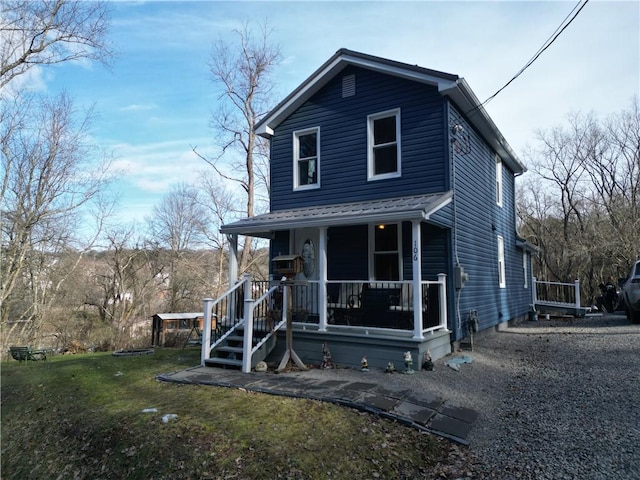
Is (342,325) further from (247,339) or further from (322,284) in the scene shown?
(247,339)

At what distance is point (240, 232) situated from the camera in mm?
9508

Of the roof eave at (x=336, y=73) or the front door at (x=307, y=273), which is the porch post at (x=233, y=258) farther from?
the roof eave at (x=336, y=73)

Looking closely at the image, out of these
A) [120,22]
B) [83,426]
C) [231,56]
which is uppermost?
[231,56]

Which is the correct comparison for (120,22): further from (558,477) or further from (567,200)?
(567,200)

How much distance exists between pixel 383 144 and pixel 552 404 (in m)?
6.29

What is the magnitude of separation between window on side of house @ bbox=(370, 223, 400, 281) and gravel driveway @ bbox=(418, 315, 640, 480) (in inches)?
94.1

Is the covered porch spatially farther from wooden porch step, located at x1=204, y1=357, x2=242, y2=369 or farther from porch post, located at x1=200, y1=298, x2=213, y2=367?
wooden porch step, located at x1=204, y1=357, x2=242, y2=369

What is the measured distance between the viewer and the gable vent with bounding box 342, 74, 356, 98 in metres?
10.0

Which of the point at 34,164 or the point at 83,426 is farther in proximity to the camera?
the point at 34,164

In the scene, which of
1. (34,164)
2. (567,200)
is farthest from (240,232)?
(567,200)

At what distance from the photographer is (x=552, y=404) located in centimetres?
545

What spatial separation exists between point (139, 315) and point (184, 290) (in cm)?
311

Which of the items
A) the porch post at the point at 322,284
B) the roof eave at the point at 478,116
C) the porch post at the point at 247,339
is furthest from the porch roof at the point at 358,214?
the roof eave at the point at 478,116

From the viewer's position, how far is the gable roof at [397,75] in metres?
8.66
